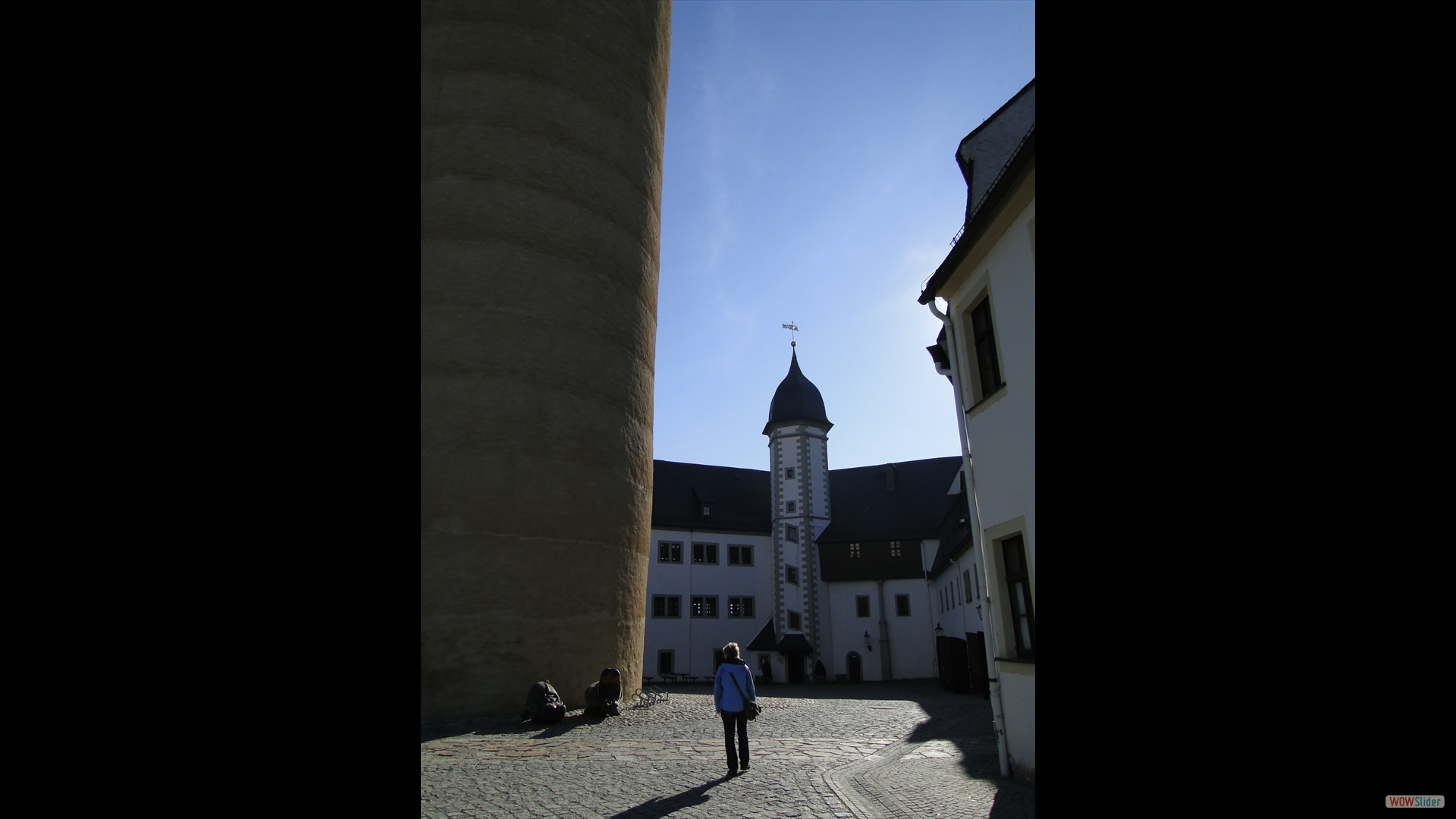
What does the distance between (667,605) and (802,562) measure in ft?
24.5

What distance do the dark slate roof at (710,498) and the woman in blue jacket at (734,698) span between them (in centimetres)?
3121

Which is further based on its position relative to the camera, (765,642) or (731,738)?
(765,642)

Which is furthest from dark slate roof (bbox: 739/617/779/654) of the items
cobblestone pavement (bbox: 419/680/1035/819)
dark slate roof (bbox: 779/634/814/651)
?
cobblestone pavement (bbox: 419/680/1035/819)

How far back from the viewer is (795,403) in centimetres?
4412

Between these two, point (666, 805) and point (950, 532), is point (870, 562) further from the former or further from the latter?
point (666, 805)

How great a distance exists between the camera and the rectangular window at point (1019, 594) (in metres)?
8.08

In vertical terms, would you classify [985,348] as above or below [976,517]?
above

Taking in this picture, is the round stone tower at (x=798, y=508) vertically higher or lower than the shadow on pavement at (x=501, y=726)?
higher

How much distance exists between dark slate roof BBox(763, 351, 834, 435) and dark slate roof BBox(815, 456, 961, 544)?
12.4 ft

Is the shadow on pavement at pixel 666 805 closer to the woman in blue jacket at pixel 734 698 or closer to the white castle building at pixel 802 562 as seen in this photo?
the woman in blue jacket at pixel 734 698

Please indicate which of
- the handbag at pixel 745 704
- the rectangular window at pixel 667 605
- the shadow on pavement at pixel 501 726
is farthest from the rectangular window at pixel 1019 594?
the rectangular window at pixel 667 605

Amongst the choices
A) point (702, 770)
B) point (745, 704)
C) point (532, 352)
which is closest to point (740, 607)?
point (532, 352)
